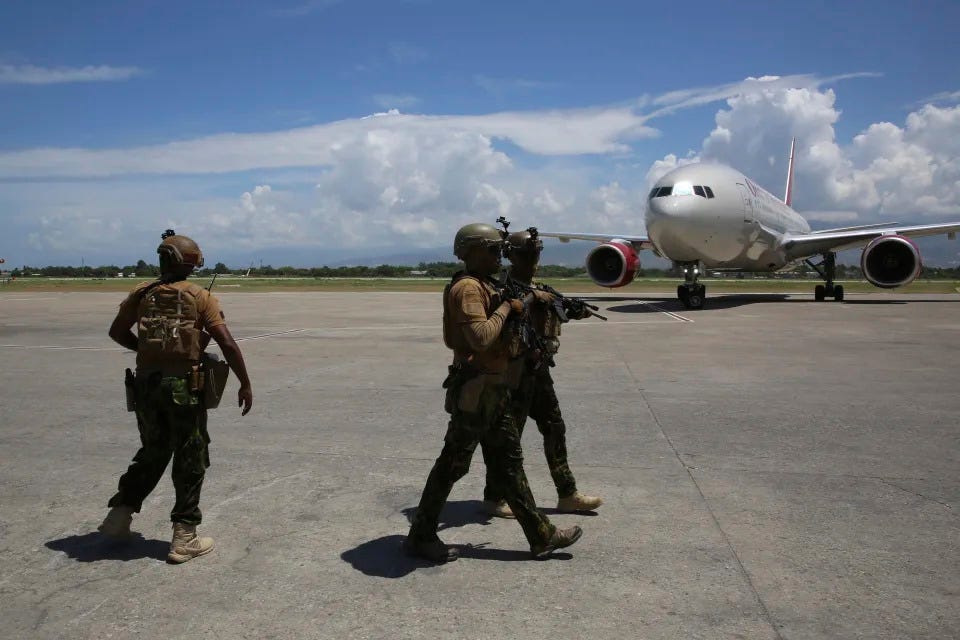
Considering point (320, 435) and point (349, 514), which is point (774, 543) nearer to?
point (349, 514)

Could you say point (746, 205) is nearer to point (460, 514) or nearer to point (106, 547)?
point (460, 514)

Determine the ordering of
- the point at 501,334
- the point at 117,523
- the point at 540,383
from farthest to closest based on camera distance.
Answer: the point at 540,383 < the point at 117,523 < the point at 501,334

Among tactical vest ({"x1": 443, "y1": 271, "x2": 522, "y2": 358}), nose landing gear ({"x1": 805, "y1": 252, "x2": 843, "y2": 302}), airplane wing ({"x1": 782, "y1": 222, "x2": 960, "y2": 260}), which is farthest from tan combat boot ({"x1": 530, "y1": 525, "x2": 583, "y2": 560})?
nose landing gear ({"x1": 805, "y1": 252, "x2": 843, "y2": 302})

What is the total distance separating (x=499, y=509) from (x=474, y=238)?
1813 mm

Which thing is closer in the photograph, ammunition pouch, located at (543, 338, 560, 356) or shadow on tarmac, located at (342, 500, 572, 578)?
shadow on tarmac, located at (342, 500, 572, 578)

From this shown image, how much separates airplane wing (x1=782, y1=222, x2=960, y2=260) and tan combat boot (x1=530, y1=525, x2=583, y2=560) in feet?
83.1

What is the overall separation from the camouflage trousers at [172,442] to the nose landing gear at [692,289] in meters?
20.4

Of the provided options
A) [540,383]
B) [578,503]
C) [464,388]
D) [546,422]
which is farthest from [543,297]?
[578,503]

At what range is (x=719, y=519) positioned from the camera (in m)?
4.70

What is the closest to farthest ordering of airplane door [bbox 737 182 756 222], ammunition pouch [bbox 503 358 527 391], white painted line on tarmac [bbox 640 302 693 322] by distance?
ammunition pouch [bbox 503 358 527 391], white painted line on tarmac [bbox 640 302 693 322], airplane door [bbox 737 182 756 222]

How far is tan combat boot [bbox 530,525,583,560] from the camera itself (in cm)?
411

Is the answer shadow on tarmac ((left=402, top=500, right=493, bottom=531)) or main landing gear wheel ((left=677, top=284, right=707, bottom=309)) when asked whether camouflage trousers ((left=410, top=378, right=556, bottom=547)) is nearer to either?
shadow on tarmac ((left=402, top=500, right=493, bottom=531))

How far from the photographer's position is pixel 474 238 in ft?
13.7

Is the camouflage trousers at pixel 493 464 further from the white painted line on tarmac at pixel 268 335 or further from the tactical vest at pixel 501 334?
the white painted line on tarmac at pixel 268 335
